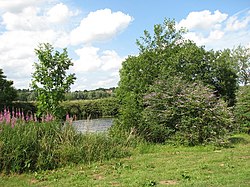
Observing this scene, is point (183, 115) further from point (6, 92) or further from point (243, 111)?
point (6, 92)

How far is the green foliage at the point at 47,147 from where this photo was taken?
778cm

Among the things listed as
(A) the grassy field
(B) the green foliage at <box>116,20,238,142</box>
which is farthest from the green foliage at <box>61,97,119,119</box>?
(A) the grassy field

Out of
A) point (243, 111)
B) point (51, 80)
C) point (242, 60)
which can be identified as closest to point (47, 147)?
point (51, 80)

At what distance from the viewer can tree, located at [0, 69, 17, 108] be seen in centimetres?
3173

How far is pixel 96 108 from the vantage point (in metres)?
22.6

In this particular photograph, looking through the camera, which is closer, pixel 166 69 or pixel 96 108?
pixel 166 69

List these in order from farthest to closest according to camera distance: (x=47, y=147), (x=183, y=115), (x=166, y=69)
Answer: (x=166, y=69) → (x=183, y=115) → (x=47, y=147)

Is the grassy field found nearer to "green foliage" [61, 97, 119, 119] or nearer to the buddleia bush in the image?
the buddleia bush

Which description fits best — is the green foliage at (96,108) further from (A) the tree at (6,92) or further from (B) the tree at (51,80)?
(A) the tree at (6,92)

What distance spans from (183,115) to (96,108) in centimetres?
1137

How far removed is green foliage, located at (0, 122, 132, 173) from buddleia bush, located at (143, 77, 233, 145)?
2976 mm

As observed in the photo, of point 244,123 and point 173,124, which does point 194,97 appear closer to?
point 173,124

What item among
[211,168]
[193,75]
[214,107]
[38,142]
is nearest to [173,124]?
[214,107]

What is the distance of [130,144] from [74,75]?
10.9 feet
